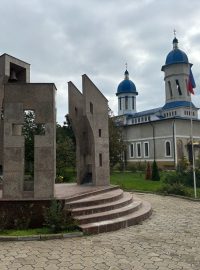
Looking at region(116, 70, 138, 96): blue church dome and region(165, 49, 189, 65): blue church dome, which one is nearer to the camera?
region(165, 49, 189, 65): blue church dome

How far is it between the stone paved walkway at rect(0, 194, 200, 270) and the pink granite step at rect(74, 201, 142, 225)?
2.19ft

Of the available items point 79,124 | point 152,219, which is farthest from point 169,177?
point 152,219

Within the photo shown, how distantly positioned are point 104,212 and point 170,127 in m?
34.7

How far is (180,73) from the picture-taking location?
159 feet

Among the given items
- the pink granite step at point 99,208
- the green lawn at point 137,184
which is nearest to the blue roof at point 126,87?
the green lawn at point 137,184

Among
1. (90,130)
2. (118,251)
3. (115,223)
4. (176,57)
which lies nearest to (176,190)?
(90,130)

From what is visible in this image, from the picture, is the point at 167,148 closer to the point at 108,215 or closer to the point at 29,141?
the point at 29,141

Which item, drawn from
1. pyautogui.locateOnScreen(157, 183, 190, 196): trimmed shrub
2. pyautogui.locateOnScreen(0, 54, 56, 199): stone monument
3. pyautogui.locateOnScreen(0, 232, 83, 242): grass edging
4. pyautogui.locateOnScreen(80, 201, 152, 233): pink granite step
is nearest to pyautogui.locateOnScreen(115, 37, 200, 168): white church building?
pyautogui.locateOnScreen(157, 183, 190, 196): trimmed shrub

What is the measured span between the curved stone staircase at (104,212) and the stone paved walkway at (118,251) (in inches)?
12.1

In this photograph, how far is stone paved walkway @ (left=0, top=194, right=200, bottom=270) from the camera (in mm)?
5934

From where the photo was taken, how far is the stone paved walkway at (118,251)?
593cm

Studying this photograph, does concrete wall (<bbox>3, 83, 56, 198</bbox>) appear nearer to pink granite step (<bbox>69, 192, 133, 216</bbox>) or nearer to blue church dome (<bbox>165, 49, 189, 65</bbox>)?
pink granite step (<bbox>69, 192, 133, 216</bbox>)

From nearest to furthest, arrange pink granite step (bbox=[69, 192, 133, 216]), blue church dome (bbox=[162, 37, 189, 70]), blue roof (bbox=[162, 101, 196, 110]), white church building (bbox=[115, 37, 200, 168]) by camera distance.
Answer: pink granite step (bbox=[69, 192, 133, 216])
white church building (bbox=[115, 37, 200, 168])
blue roof (bbox=[162, 101, 196, 110])
blue church dome (bbox=[162, 37, 189, 70])

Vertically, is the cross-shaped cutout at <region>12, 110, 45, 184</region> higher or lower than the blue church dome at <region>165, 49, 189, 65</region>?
lower
